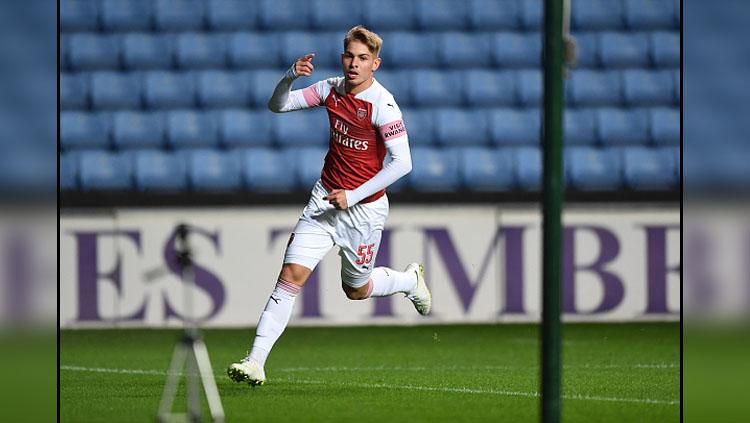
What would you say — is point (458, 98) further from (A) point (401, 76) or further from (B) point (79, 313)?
(B) point (79, 313)

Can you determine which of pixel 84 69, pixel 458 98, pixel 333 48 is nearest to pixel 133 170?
pixel 84 69

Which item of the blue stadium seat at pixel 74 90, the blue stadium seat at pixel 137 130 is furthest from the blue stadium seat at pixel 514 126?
the blue stadium seat at pixel 74 90

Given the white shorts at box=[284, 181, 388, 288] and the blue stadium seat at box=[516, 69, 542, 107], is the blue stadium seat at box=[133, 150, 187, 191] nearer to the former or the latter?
the blue stadium seat at box=[516, 69, 542, 107]

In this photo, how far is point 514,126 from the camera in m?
11.6

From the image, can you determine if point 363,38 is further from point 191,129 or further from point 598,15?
point 598,15

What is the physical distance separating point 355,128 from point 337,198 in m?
0.50

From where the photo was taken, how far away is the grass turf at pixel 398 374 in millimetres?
5941

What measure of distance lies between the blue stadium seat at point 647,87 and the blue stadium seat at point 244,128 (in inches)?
122

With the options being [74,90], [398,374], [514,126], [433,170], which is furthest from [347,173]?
[74,90]

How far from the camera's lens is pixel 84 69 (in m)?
11.5

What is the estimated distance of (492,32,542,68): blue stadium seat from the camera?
12.0 meters

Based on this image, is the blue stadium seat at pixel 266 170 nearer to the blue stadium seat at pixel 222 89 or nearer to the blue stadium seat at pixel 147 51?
the blue stadium seat at pixel 222 89

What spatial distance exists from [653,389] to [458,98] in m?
5.39

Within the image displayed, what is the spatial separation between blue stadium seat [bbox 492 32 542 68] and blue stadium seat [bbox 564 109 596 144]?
68 cm
